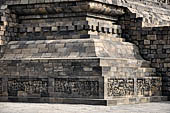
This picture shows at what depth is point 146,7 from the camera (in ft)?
84.5

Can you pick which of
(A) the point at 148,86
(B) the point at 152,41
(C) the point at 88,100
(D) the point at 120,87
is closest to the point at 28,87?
(C) the point at 88,100

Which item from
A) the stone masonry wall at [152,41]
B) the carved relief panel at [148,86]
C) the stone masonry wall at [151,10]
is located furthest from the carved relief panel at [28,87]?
the stone masonry wall at [151,10]

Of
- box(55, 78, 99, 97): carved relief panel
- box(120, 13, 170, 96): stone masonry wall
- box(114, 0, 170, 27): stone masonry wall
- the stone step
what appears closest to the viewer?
the stone step

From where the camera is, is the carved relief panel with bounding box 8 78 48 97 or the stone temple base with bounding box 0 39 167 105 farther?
the carved relief panel with bounding box 8 78 48 97

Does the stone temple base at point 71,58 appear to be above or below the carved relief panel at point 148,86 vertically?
above

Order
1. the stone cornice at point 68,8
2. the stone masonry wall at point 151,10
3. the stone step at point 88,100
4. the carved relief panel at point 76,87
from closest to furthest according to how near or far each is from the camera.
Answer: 1. the stone step at point 88,100
2. the carved relief panel at point 76,87
3. the stone cornice at point 68,8
4. the stone masonry wall at point 151,10

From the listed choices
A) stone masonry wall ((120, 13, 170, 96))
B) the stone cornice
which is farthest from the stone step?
the stone cornice

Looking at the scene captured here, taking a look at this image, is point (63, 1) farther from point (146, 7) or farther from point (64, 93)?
point (146, 7)

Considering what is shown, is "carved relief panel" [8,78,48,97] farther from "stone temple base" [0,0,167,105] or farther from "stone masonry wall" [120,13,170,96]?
"stone masonry wall" [120,13,170,96]

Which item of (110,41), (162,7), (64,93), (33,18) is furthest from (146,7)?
(64,93)

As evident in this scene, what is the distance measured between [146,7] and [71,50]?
709 centimetres

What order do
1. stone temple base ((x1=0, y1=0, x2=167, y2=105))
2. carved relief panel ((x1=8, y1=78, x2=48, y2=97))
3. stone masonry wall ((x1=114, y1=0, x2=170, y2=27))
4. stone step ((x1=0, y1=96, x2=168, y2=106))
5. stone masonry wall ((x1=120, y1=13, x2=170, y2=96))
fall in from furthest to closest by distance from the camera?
stone masonry wall ((x1=114, y1=0, x2=170, y2=27)), stone masonry wall ((x1=120, y1=13, x2=170, y2=96)), carved relief panel ((x1=8, y1=78, x2=48, y2=97)), stone temple base ((x1=0, y1=0, x2=167, y2=105)), stone step ((x1=0, y1=96, x2=168, y2=106))

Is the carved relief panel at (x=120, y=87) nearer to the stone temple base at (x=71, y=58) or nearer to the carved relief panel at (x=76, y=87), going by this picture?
the stone temple base at (x=71, y=58)

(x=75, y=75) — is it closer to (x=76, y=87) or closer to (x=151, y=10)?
(x=76, y=87)
